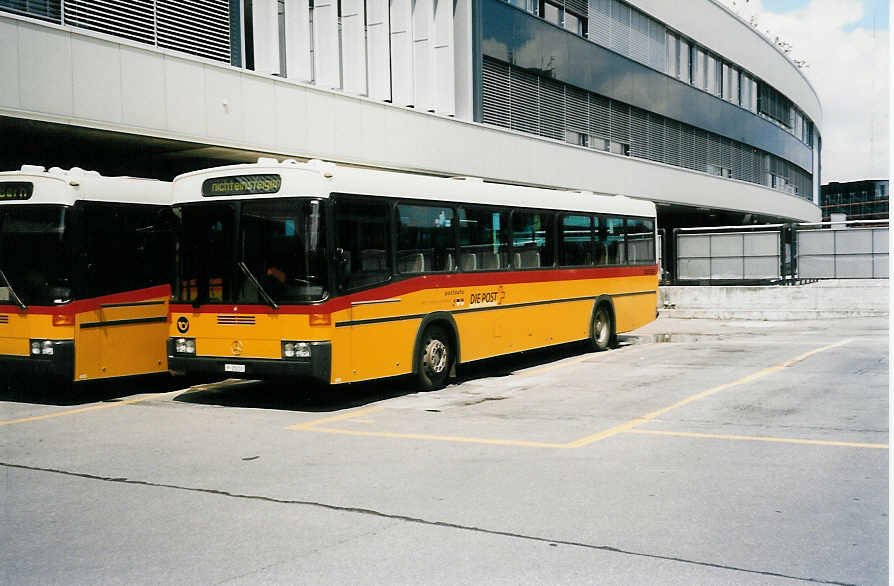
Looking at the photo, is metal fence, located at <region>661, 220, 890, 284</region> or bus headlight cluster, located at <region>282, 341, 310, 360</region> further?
metal fence, located at <region>661, 220, 890, 284</region>

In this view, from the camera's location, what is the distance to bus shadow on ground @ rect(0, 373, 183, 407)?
524 inches

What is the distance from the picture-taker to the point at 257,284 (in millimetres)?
11578

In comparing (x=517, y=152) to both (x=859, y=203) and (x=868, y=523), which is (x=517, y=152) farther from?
(x=859, y=203)

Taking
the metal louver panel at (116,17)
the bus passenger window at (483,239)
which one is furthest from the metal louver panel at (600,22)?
the metal louver panel at (116,17)

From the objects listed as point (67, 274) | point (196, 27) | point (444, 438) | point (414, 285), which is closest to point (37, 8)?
point (196, 27)

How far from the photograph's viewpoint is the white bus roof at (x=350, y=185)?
11.4 m

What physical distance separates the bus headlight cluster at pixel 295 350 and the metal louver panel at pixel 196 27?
7.61 m

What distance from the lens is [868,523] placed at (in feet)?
20.3

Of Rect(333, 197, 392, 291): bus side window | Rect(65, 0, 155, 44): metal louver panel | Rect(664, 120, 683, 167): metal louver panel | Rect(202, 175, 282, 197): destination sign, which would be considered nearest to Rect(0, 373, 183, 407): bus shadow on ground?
Rect(202, 175, 282, 197): destination sign

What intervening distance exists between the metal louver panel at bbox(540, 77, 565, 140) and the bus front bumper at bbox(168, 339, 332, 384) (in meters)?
18.7

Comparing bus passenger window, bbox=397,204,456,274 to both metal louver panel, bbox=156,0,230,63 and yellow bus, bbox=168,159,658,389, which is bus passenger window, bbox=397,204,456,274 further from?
metal louver panel, bbox=156,0,230,63

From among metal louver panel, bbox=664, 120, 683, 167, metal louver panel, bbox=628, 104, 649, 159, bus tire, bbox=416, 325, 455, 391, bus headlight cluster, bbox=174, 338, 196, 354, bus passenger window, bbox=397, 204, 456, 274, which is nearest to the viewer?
bus headlight cluster, bbox=174, 338, 196, 354

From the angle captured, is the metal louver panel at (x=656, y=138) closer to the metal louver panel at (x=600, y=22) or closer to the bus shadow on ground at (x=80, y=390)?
the metal louver panel at (x=600, y=22)

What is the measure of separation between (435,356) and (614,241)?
269 inches
